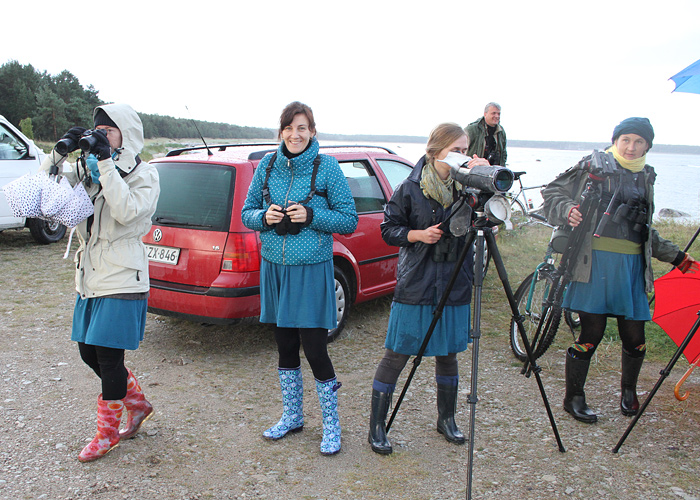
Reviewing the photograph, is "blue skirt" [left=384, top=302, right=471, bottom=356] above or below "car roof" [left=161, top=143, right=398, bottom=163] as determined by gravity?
below

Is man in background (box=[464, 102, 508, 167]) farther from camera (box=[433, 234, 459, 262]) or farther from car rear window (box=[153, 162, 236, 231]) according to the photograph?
camera (box=[433, 234, 459, 262])

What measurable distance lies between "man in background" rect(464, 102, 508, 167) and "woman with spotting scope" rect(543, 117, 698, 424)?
4.42m

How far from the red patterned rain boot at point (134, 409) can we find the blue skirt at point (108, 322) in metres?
0.41

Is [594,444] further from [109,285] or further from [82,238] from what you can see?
[82,238]

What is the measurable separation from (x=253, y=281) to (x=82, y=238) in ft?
4.80

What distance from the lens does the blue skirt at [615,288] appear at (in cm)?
345

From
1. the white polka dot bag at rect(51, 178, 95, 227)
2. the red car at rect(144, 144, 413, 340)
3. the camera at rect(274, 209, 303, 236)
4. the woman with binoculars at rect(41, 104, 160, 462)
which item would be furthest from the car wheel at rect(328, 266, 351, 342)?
the white polka dot bag at rect(51, 178, 95, 227)

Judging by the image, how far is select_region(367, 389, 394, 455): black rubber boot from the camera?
10.5 ft

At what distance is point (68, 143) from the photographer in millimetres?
2779

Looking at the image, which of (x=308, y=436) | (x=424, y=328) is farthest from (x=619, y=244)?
(x=308, y=436)

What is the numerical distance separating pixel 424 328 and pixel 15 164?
817cm

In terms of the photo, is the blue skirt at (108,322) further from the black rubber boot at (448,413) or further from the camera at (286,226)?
the black rubber boot at (448,413)

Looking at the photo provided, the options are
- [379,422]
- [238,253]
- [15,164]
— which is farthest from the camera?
[15,164]

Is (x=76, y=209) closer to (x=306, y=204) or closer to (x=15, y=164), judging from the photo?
(x=306, y=204)
